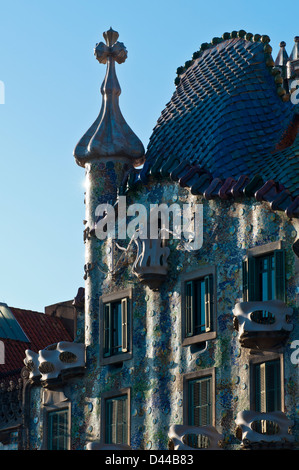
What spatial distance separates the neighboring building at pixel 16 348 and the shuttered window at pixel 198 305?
644 centimetres

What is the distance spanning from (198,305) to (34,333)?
14367 mm

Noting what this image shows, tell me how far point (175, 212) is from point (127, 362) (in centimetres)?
409

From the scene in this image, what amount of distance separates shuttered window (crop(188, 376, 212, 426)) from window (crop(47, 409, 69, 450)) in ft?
15.0

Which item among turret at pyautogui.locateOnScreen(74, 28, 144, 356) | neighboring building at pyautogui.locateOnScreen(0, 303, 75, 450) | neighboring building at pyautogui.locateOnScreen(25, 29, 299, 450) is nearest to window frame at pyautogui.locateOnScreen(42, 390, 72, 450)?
neighboring building at pyautogui.locateOnScreen(25, 29, 299, 450)

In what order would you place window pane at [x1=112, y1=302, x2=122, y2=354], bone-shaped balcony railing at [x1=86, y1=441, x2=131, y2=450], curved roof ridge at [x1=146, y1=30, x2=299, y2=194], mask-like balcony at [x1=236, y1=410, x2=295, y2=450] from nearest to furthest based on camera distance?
mask-like balcony at [x1=236, y1=410, x2=295, y2=450] < bone-shaped balcony railing at [x1=86, y1=441, x2=131, y2=450] < curved roof ridge at [x1=146, y1=30, x2=299, y2=194] < window pane at [x1=112, y1=302, x2=122, y2=354]

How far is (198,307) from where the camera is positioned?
37.3 m

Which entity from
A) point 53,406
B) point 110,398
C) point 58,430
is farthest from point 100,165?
point 58,430

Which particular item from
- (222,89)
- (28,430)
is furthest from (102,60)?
(28,430)

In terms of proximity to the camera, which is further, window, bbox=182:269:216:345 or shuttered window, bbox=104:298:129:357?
shuttered window, bbox=104:298:129:357

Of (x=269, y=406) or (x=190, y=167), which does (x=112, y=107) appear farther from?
(x=269, y=406)

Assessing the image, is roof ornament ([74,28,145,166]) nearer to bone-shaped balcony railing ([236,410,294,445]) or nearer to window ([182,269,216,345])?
window ([182,269,216,345])

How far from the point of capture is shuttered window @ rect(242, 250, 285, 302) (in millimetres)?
35156

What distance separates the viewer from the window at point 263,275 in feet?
115

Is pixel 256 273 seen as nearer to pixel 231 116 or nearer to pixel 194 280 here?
pixel 194 280
